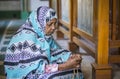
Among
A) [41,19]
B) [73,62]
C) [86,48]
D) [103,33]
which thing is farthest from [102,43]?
[41,19]

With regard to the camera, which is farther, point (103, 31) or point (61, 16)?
point (61, 16)

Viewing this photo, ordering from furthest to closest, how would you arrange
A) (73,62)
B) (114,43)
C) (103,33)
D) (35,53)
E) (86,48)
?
(86,48), (114,43), (103,33), (73,62), (35,53)

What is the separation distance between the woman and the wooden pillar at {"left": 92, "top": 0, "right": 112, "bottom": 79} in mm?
601

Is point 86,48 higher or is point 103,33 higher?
point 103,33

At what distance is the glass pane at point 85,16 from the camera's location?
3.32 meters

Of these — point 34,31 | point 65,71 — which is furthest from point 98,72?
point 34,31

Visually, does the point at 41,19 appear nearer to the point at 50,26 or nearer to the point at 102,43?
the point at 50,26

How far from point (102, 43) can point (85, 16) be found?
2.83 ft

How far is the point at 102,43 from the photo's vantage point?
112 inches

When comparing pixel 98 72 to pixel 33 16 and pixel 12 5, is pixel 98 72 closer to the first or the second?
pixel 33 16

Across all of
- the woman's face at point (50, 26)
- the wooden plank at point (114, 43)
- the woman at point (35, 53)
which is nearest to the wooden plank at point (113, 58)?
the wooden plank at point (114, 43)

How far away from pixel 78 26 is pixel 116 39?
44.9 inches

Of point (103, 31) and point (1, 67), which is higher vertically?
point (103, 31)

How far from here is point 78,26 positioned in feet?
13.6
